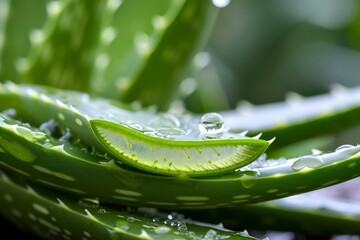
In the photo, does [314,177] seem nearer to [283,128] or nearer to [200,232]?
[200,232]

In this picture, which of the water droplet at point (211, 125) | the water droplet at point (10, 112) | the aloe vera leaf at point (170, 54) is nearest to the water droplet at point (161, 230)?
the water droplet at point (211, 125)

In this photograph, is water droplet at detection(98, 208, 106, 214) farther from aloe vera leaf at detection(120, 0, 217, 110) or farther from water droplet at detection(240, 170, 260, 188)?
aloe vera leaf at detection(120, 0, 217, 110)

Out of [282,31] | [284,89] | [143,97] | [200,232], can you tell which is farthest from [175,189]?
[282,31]

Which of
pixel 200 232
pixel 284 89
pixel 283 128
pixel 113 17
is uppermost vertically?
pixel 284 89

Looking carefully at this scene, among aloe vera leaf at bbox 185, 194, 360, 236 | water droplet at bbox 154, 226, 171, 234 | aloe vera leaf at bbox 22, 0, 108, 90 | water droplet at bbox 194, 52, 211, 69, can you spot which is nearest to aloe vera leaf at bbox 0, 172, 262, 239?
water droplet at bbox 154, 226, 171, 234

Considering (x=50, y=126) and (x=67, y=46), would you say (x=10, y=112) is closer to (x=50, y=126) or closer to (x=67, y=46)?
(x=50, y=126)

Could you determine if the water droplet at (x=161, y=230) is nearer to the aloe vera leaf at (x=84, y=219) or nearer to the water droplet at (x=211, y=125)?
the aloe vera leaf at (x=84, y=219)
